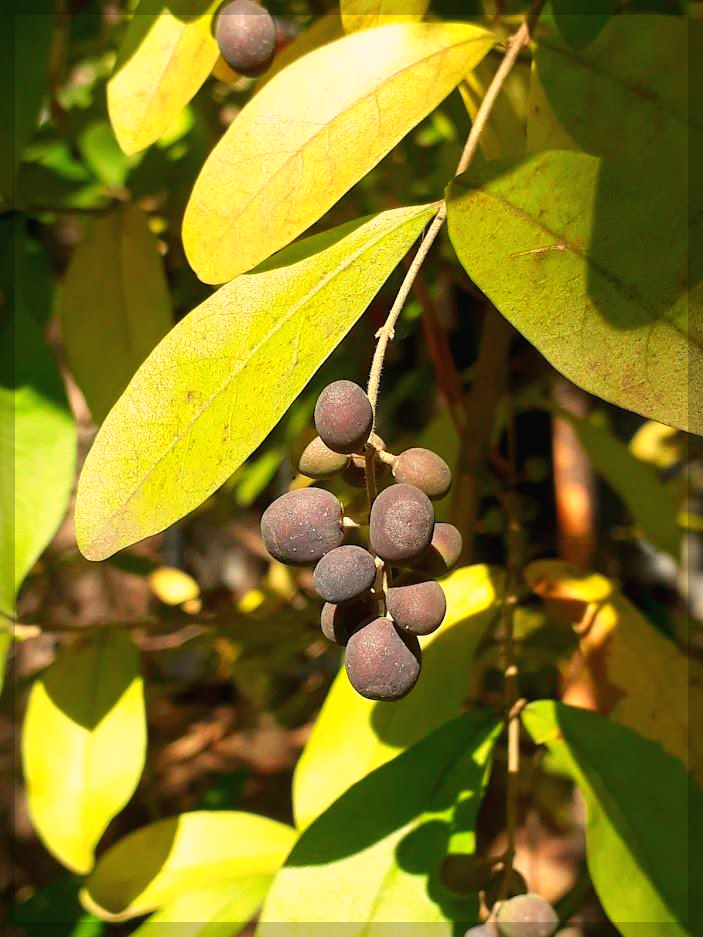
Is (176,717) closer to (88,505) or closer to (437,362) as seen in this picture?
(437,362)

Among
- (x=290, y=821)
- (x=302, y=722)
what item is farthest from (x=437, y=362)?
(x=290, y=821)

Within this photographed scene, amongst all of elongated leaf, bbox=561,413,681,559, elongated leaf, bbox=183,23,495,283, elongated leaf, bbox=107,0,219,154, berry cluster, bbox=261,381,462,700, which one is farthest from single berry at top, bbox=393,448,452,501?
elongated leaf, bbox=561,413,681,559

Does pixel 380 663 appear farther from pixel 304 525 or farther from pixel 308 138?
pixel 308 138

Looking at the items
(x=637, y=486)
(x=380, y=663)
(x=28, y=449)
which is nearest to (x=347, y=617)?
(x=380, y=663)

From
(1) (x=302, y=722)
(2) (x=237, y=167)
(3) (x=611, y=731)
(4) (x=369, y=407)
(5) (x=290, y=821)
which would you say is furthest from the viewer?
(5) (x=290, y=821)

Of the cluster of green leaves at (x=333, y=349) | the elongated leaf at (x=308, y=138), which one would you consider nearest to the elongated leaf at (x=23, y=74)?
the cluster of green leaves at (x=333, y=349)

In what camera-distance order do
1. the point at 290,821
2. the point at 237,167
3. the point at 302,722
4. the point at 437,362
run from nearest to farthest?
1. the point at 237,167
2. the point at 437,362
3. the point at 302,722
4. the point at 290,821

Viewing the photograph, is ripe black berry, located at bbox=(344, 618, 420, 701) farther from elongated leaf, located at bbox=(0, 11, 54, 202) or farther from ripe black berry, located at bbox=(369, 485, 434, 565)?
elongated leaf, located at bbox=(0, 11, 54, 202)

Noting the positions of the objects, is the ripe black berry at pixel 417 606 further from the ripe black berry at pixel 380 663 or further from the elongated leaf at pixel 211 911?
the elongated leaf at pixel 211 911
